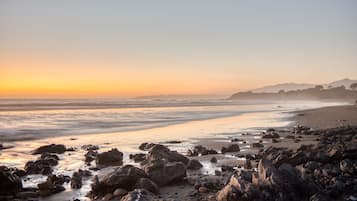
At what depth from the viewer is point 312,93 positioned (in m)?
175

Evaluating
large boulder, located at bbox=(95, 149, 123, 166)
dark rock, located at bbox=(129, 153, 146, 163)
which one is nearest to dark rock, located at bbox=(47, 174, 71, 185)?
large boulder, located at bbox=(95, 149, 123, 166)

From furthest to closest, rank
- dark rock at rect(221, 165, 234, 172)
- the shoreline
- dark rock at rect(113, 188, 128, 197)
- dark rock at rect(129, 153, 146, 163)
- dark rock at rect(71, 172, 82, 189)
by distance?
dark rock at rect(129, 153, 146, 163)
dark rock at rect(221, 165, 234, 172)
dark rock at rect(71, 172, 82, 189)
the shoreline
dark rock at rect(113, 188, 128, 197)

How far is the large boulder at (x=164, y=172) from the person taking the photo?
11298 mm

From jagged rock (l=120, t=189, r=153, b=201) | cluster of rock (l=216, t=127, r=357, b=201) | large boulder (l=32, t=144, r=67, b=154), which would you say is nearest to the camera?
cluster of rock (l=216, t=127, r=357, b=201)

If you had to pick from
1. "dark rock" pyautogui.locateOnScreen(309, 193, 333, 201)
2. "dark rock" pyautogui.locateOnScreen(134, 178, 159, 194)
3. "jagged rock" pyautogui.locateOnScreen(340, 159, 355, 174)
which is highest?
"jagged rock" pyautogui.locateOnScreen(340, 159, 355, 174)

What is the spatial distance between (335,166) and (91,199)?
7018 mm

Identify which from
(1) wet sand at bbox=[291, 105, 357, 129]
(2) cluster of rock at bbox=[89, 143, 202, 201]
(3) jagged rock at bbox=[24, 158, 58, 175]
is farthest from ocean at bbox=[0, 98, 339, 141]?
(2) cluster of rock at bbox=[89, 143, 202, 201]

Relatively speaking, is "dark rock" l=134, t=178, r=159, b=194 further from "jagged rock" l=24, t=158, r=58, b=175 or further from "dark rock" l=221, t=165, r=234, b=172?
"jagged rock" l=24, t=158, r=58, b=175

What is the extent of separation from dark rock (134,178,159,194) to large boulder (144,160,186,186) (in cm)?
62

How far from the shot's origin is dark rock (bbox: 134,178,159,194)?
1036cm

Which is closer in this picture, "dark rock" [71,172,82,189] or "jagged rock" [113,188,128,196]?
"jagged rock" [113,188,128,196]

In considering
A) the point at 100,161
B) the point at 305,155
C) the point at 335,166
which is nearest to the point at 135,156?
the point at 100,161

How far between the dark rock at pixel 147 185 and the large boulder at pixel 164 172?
62 centimetres

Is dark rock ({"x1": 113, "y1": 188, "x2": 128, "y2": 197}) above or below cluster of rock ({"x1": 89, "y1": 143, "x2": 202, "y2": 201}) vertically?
below
